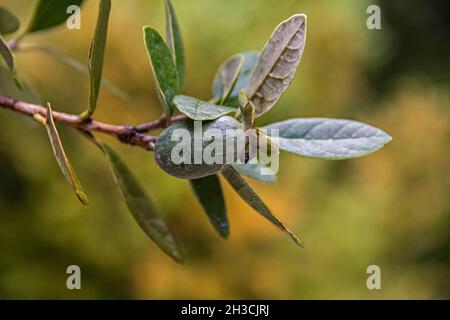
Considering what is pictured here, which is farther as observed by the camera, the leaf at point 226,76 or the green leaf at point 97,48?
the leaf at point 226,76

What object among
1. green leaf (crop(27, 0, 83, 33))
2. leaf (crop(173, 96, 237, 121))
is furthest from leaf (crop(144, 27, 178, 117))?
green leaf (crop(27, 0, 83, 33))

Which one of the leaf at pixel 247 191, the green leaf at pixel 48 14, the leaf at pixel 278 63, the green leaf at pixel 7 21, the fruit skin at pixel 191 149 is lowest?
the leaf at pixel 247 191

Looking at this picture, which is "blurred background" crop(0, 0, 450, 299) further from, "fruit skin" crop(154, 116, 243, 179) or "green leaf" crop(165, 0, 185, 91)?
"fruit skin" crop(154, 116, 243, 179)

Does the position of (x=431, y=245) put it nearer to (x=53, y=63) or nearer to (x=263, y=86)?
(x=53, y=63)

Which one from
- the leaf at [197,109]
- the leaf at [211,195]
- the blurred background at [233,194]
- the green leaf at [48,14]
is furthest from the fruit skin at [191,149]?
the blurred background at [233,194]

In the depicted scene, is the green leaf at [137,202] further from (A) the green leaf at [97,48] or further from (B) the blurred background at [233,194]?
(B) the blurred background at [233,194]

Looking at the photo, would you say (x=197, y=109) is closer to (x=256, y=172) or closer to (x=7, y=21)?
(x=256, y=172)
